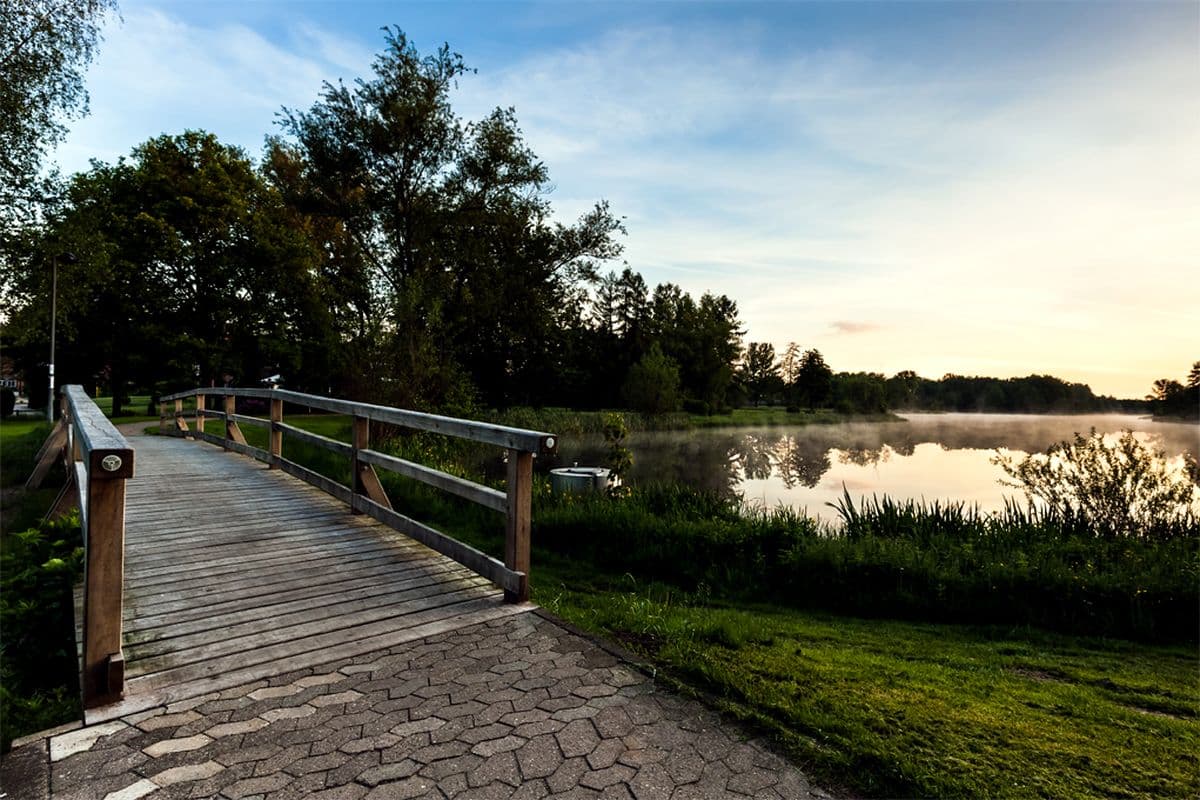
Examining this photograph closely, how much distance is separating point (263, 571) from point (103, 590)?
180 centimetres

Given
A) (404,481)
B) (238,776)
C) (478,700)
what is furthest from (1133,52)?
(404,481)

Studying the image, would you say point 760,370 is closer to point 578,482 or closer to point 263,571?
point 578,482

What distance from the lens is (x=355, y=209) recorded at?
23.3m

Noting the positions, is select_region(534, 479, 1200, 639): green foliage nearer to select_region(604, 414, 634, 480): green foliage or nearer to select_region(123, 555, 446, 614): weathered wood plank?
select_region(123, 555, 446, 614): weathered wood plank

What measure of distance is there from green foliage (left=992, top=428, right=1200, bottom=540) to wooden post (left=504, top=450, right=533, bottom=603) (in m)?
7.88

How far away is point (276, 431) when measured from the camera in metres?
8.65

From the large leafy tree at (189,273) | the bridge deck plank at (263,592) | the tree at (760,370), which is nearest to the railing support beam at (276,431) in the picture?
the bridge deck plank at (263,592)

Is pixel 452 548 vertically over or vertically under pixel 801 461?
over

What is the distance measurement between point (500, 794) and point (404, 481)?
8.80 meters

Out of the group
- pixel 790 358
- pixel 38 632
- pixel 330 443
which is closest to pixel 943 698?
pixel 38 632

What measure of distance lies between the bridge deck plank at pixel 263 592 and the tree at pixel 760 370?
73.2 metres

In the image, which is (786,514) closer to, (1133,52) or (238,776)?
(1133,52)

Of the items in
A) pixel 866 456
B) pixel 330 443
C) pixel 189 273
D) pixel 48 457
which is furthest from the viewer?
pixel 189 273

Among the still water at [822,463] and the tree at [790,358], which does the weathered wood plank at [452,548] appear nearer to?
the still water at [822,463]
